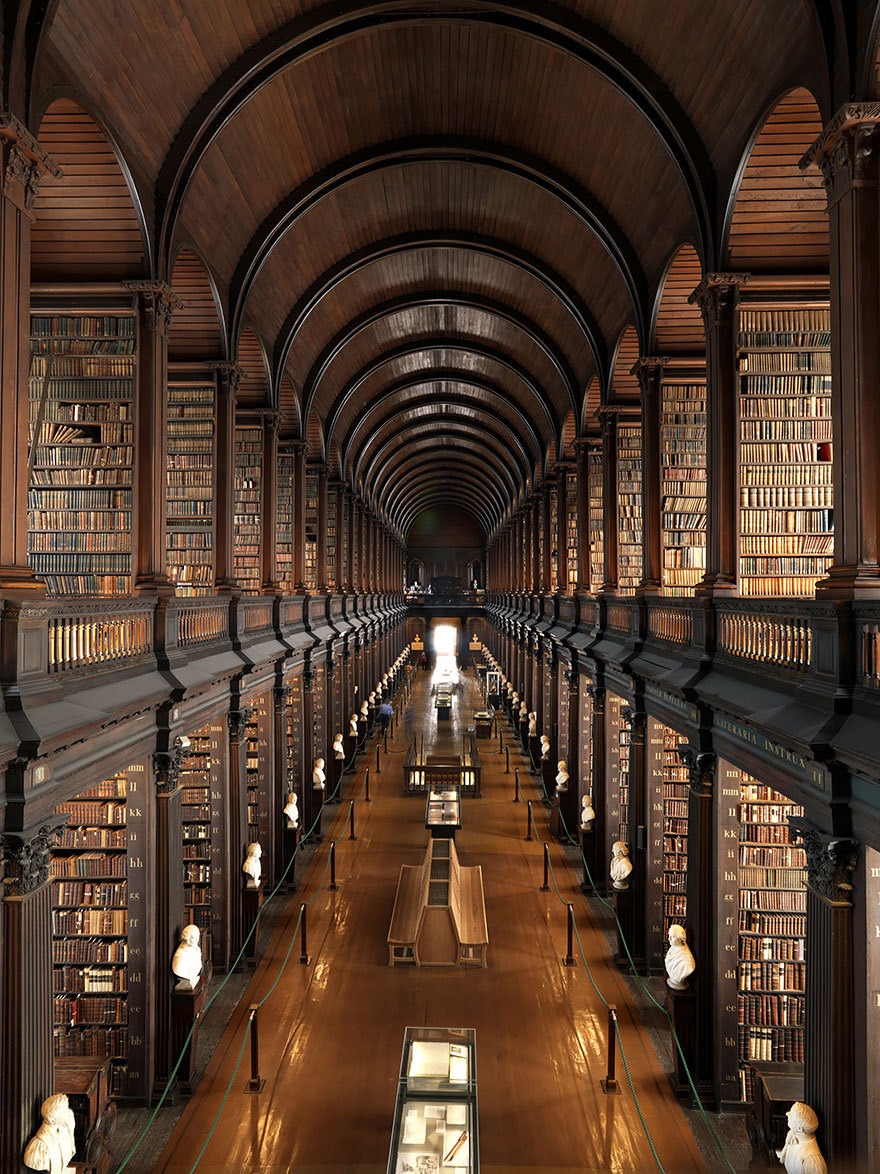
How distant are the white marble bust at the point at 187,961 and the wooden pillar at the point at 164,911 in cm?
9

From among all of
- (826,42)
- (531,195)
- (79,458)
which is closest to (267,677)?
(79,458)

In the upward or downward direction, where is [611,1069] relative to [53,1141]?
downward

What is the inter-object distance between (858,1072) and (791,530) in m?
5.15

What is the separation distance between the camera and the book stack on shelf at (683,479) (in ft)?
34.8

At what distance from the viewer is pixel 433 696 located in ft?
114

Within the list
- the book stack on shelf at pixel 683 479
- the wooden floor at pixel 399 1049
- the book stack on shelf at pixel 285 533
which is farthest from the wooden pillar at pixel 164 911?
the book stack on shelf at pixel 285 533

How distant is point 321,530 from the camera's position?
1836 centimetres

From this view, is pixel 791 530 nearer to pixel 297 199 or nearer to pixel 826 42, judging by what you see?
pixel 826 42

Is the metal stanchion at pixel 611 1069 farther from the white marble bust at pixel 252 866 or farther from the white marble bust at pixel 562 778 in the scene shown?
the white marble bust at pixel 562 778

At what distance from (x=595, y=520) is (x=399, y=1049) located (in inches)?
419

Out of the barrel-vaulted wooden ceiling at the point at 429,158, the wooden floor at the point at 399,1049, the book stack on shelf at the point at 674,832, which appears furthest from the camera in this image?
the book stack on shelf at the point at 674,832

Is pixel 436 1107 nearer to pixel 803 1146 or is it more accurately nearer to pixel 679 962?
pixel 803 1146

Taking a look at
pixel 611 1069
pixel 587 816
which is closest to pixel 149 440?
pixel 611 1069

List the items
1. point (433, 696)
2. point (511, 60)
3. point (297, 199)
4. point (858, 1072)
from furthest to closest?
1. point (433, 696)
2. point (297, 199)
3. point (511, 60)
4. point (858, 1072)
